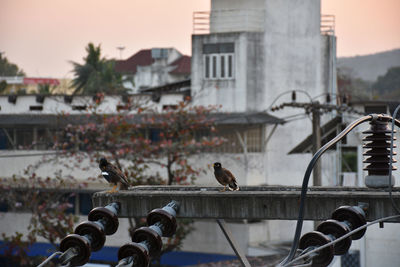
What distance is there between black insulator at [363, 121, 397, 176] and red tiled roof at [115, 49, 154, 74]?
215ft

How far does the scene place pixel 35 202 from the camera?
30562 mm

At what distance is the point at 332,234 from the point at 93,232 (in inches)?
87.3

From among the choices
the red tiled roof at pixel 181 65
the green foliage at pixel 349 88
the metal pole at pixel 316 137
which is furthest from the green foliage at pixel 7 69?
the metal pole at pixel 316 137

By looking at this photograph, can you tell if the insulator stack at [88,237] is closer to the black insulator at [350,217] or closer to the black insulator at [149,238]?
the black insulator at [149,238]

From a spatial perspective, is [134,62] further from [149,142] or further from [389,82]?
[389,82]

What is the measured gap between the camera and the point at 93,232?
718cm

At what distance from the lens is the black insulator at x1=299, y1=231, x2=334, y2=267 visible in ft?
21.1

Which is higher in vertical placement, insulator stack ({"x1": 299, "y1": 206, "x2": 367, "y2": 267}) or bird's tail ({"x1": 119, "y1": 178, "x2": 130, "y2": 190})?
bird's tail ({"x1": 119, "y1": 178, "x2": 130, "y2": 190})

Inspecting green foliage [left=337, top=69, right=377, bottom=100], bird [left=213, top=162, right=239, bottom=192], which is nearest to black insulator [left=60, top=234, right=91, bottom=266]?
bird [left=213, top=162, right=239, bottom=192]

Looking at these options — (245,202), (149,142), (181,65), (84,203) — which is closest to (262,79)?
(149,142)

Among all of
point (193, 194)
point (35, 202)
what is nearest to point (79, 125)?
point (35, 202)

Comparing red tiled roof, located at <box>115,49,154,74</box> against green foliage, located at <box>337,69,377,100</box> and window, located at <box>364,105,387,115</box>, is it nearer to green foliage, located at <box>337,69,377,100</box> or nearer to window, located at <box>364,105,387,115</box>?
green foliage, located at <box>337,69,377,100</box>

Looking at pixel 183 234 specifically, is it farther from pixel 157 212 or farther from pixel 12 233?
pixel 157 212

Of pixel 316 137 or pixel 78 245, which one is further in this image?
pixel 316 137
